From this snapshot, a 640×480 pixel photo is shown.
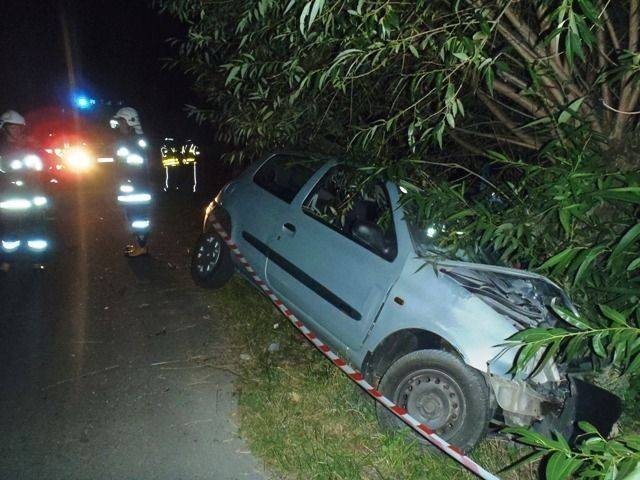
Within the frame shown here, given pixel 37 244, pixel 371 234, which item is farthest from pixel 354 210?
pixel 37 244

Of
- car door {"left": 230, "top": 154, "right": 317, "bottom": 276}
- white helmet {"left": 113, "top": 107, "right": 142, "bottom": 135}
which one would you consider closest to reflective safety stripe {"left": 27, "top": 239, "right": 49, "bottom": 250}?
white helmet {"left": 113, "top": 107, "right": 142, "bottom": 135}

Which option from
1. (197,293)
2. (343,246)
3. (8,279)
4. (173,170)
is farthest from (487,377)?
(173,170)

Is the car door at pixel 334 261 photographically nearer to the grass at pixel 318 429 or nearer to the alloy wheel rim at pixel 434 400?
the grass at pixel 318 429

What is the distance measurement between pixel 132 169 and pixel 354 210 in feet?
11.6

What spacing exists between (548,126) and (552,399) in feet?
6.14

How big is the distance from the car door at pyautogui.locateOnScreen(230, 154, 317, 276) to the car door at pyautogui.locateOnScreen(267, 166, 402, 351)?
19 centimetres

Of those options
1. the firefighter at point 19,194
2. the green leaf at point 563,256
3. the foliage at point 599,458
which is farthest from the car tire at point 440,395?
the firefighter at point 19,194

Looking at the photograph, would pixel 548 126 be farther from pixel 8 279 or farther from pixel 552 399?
pixel 8 279

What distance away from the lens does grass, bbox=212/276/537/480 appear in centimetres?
338

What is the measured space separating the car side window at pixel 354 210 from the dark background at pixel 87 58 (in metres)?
17.9

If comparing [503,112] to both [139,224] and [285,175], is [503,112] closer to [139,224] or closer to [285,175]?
[285,175]

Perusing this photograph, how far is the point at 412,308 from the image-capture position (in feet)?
12.2

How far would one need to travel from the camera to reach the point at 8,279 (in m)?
6.34

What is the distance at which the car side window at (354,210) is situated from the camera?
4062mm
